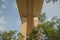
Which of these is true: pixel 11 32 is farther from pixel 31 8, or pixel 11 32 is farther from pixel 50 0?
pixel 31 8

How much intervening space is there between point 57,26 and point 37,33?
1709mm

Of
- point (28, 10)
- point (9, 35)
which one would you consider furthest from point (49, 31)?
point (28, 10)

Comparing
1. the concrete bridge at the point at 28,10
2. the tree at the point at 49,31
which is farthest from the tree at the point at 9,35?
the concrete bridge at the point at 28,10

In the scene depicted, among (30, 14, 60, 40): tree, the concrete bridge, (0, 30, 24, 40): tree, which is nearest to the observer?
(30, 14, 60, 40): tree

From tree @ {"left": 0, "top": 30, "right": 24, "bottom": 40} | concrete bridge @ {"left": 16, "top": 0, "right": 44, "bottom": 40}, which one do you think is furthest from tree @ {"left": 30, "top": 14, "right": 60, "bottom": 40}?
concrete bridge @ {"left": 16, "top": 0, "right": 44, "bottom": 40}

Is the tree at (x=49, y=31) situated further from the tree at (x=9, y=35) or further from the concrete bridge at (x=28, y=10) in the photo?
the concrete bridge at (x=28, y=10)

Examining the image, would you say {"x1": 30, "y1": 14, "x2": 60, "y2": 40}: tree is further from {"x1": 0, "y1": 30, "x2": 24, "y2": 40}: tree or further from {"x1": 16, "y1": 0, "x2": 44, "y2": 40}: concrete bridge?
{"x1": 16, "y1": 0, "x2": 44, "y2": 40}: concrete bridge

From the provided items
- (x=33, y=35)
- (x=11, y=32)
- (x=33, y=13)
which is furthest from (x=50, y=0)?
(x=33, y=13)

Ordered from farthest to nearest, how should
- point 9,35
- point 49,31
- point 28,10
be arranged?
point 28,10
point 9,35
point 49,31

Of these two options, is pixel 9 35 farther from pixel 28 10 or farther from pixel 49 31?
pixel 28 10

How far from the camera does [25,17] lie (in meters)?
20.8

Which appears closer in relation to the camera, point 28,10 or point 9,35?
point 9,35

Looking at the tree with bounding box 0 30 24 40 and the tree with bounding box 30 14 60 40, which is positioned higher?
the tree with bounding box 30 14 60 40

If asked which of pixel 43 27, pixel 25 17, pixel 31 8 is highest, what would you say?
pixel 43 27
